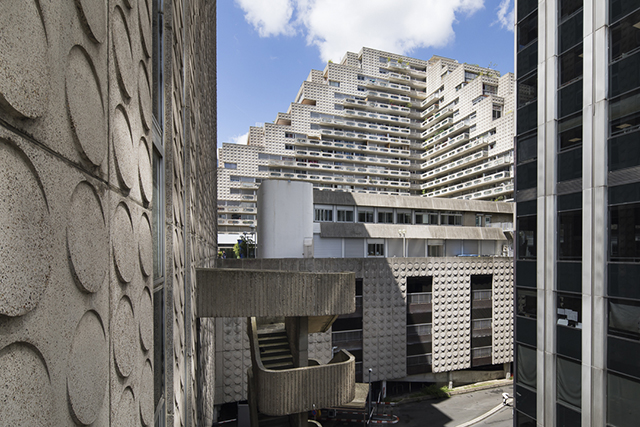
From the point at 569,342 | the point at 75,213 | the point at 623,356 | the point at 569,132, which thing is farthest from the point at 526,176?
the point at 75,213

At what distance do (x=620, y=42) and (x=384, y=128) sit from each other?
5114cm

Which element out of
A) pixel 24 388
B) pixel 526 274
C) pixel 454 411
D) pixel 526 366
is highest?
pixel 24 388

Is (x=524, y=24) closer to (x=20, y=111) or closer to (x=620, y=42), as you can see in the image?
(x=620, y=42)

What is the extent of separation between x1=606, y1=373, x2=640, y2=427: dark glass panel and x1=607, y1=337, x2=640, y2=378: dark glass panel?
0.86 ft

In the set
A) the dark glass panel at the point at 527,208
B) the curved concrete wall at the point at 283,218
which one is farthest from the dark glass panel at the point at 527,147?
the curved concrete wall at the point at 283,218

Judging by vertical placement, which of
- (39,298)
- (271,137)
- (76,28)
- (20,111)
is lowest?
(39,298)

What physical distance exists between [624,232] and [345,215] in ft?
67.2

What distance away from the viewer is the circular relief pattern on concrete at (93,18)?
1799mm

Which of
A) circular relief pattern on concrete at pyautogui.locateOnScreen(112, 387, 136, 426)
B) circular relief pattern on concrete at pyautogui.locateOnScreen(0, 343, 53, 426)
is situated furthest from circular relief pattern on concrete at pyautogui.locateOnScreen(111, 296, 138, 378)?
circular relief pattern on concrete at pyautogui.locateOnScreen(0, 343, 53, 426)

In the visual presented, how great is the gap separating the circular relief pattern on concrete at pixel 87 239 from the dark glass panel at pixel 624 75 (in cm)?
1445

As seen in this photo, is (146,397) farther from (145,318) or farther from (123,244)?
(123,244)

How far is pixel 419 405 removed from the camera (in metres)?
26.4

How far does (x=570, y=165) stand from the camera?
1272 cm

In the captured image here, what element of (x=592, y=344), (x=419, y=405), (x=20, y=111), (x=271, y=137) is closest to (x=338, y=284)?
(x=592, y=344)
